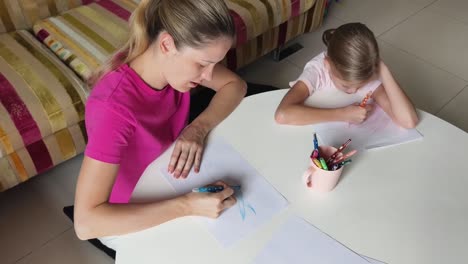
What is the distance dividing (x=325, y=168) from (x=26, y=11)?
1.74 m

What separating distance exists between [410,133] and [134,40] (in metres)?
0.85

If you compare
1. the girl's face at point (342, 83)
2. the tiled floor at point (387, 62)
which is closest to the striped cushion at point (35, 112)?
the tiled floor at point (387, 62)

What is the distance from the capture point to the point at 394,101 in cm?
131

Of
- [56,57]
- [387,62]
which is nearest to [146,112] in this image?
[56,57]

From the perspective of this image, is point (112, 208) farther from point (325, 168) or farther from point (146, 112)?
point (325, 168)

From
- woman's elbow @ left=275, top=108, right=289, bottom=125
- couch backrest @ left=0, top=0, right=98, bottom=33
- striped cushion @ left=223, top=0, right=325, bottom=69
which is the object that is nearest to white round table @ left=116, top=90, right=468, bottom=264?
woman's elbow @ left=275, top=108, right=289, bottom=125

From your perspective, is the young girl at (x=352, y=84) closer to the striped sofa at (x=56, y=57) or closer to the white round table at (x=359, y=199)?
the white round table at (x=359, y=199)

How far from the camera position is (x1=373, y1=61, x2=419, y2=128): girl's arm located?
1.29m

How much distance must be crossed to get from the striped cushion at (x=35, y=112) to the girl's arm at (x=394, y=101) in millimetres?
1157

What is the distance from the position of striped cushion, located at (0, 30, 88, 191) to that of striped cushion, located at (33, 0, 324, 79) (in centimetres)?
8

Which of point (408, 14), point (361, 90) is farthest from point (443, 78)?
point (361, 90)

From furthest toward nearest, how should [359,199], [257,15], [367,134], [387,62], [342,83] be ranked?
1. [387,62]
2. [257,15]
3. [342,83]
4. [367,134]
5. [359,199]

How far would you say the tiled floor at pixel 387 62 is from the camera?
5.68 feet

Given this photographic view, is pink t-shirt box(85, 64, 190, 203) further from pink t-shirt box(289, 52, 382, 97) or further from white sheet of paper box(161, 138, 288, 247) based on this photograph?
pink t-shirt box(289, 52, 382, 97)
